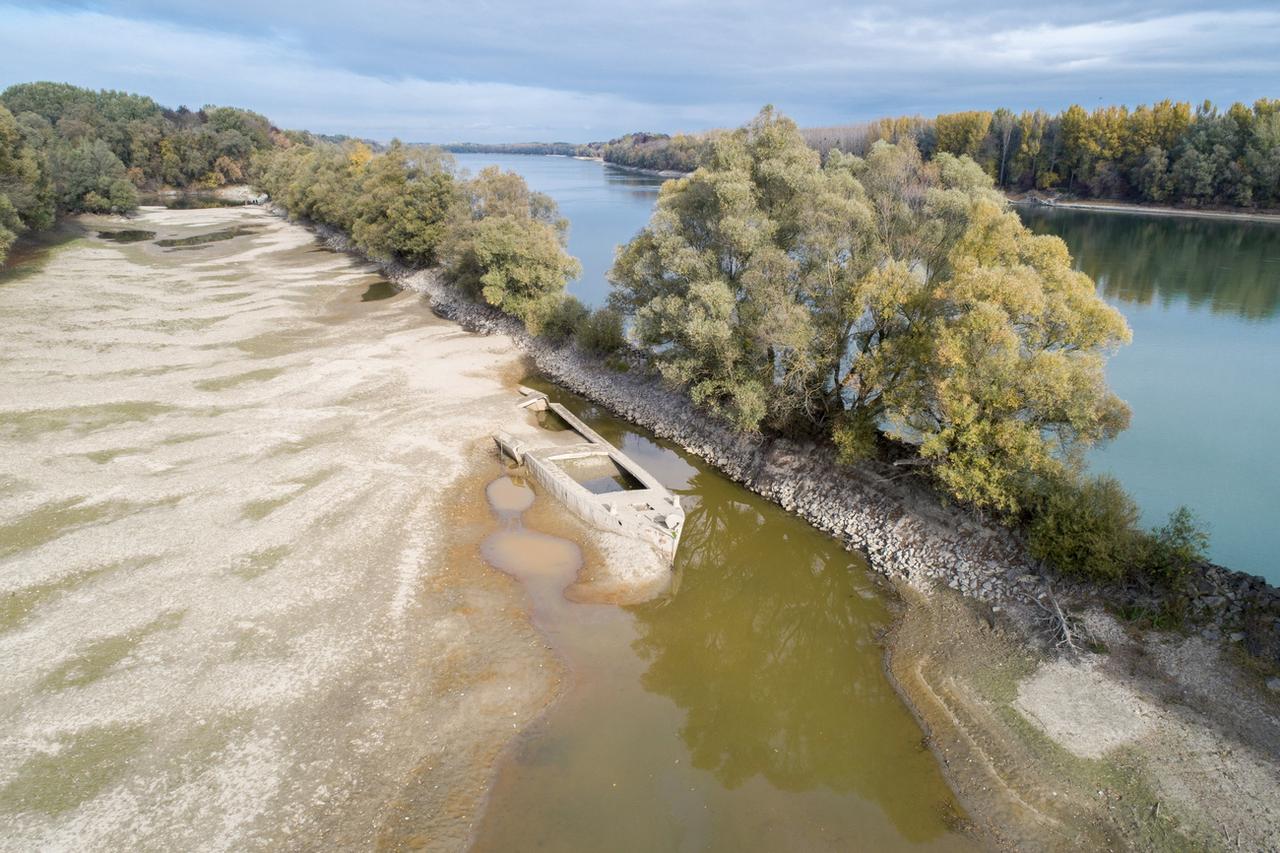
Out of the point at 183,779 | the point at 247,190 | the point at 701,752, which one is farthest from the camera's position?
the point at 247,190

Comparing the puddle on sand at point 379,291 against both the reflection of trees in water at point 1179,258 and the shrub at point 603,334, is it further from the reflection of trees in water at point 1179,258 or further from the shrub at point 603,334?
the reflection of trees in water at point 1179,258

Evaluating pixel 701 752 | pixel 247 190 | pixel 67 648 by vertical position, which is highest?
pixel 247 190

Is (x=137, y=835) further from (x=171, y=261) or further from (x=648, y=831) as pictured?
(x=171, y=261)

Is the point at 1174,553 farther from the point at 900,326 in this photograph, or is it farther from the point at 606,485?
the point at 606,485

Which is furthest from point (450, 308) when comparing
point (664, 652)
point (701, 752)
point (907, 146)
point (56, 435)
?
point (701, 752)

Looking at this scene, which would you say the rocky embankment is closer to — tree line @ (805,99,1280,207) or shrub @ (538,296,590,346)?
shrub @ (538,296,590,346)

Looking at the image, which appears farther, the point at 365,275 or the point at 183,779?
the point at 365,275
